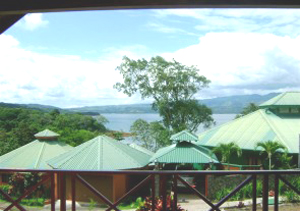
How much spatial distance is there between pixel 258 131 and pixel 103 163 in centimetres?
795

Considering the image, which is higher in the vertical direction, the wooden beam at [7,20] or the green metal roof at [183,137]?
the wooden beam at [7,20]

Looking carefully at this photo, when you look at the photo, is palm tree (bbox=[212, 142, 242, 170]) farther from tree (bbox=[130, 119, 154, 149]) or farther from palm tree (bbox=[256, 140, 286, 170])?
tree (bbox=[130, 119, 154, 149])

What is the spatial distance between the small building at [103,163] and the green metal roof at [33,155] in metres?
2.84

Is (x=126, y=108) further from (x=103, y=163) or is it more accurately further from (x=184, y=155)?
(x=184, y=155)

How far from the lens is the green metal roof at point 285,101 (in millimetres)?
18344

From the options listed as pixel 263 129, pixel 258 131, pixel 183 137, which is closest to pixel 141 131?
pixel 258 131

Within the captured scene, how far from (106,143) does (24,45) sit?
118 ft

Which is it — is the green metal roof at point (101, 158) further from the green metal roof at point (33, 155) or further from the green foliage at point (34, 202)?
the green metal roof at point (33, 155)

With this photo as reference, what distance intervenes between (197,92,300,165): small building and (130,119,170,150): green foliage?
646 centimetres

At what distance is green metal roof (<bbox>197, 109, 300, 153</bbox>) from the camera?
640 inches

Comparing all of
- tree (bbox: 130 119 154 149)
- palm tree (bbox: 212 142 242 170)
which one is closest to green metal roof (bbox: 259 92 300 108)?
palm tree (bbox: 212 142 242 170)

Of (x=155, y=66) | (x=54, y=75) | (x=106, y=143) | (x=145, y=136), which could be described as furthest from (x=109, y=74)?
(x=54, y=75)

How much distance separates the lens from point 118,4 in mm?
2035

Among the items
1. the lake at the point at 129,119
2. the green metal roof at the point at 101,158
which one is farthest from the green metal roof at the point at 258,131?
the lake at the point at 129,119
